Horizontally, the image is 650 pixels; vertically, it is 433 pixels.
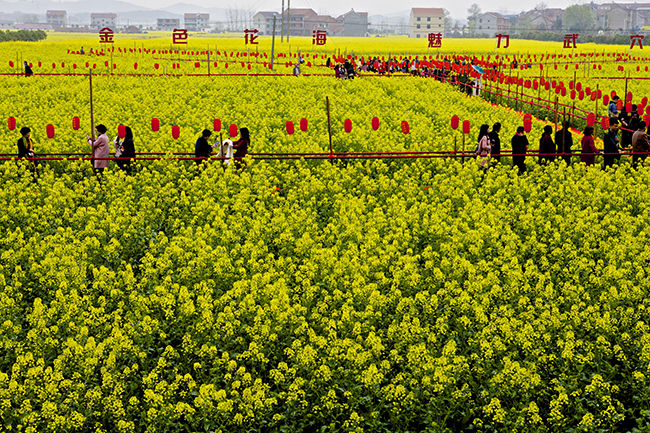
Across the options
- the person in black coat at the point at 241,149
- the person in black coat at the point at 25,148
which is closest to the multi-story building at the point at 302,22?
the person in black coat at the point at 241,149

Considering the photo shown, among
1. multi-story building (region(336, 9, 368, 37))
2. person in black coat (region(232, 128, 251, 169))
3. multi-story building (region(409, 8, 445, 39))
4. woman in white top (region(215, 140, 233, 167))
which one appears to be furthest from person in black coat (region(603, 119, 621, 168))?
multi-story building (region(336, 9, 368, 37))

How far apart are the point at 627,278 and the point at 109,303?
7.26 metres

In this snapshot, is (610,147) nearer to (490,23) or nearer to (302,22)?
(302,22)

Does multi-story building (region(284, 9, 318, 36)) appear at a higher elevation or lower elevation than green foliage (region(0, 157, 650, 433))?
higher

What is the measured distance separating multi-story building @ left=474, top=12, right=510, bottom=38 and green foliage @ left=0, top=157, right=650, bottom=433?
7190 inches

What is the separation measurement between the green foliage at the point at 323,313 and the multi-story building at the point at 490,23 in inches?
7190

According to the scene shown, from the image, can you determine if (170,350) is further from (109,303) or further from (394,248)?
(394,248)

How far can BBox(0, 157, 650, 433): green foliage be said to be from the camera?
7.13 m

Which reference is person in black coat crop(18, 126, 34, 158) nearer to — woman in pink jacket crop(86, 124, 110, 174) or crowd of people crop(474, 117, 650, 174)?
woman in pink jacket crop(86, 124, 110, 174)

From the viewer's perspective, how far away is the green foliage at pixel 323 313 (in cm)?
713

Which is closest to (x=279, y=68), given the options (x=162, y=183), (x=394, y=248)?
(x=162, y=183)

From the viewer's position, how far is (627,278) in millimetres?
9945

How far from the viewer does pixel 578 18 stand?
150 m

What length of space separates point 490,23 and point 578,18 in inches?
1843
